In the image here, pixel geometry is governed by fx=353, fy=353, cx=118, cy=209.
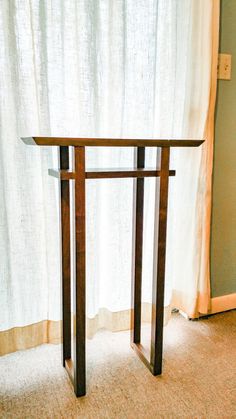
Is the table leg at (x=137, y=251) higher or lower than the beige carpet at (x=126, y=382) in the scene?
higher

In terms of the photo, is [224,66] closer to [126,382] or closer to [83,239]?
[83,239]

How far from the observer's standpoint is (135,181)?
1.55 m

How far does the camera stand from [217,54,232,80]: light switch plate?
179cm

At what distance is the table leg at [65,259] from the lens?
4.49ft

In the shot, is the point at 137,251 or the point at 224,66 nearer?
the point at 137,251

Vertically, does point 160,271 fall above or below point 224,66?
below

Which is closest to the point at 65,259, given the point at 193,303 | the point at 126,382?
the point at 126,382

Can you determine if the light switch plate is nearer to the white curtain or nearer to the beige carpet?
the white curtain

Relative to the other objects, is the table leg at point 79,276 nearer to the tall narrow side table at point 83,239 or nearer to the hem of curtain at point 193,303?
the tall narrow side table at point 83,239

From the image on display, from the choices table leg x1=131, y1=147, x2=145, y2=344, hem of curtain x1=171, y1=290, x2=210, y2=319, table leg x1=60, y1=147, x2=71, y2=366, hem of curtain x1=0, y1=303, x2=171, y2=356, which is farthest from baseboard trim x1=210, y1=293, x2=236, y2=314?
table leg x1=60, y1=147, x2=71, y2=366

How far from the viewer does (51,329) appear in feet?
5.43

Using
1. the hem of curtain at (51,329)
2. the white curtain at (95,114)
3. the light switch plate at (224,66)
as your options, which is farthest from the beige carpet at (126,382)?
the light switch plate at (224,66)

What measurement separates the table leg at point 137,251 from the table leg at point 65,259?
0.31m

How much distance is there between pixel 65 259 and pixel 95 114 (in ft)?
2.10
